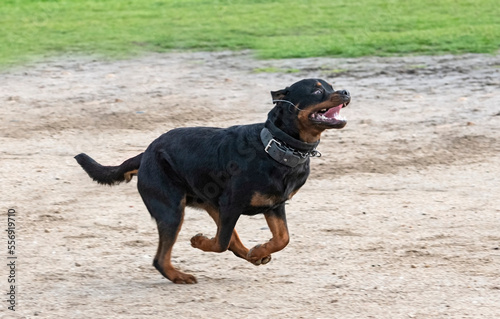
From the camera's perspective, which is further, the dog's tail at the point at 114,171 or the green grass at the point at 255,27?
the green grass at the point at 255,27

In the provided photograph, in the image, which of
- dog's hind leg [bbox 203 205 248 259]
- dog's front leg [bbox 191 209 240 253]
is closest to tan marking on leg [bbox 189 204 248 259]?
dog's hind leg [bbox 203 205 248 259]

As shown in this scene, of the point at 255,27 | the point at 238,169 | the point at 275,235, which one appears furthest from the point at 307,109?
the point at 255,27

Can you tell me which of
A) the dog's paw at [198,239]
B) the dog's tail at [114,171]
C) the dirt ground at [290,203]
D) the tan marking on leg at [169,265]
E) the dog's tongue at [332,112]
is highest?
the dog's tongue at [332,112]

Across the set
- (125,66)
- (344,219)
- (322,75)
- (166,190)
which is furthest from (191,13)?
(166,190)

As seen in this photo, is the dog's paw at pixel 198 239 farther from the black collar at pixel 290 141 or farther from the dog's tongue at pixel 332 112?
the dog's tongue at pixel 332 112

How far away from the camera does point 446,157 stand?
9.06 metres

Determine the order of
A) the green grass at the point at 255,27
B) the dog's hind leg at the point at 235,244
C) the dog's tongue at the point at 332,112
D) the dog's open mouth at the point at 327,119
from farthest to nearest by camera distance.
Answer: the green grass at the point at 255,27 < the dog's hind leg at the point at 235,244 < the dog's tongue at the point at 332,112 < the dog's open mouth at the point at 327,119

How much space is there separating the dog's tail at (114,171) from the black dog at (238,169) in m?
0.13

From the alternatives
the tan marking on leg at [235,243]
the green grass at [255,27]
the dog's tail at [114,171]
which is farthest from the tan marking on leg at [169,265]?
the green grass at [255,27]

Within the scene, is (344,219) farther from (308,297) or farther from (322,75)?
(322,75)

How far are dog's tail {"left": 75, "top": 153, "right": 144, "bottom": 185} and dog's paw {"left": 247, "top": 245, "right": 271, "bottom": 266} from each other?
100cm

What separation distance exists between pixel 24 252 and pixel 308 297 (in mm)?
2262

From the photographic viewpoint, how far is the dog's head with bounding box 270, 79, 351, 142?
5.61 meters

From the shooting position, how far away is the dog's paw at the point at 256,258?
598 cm
